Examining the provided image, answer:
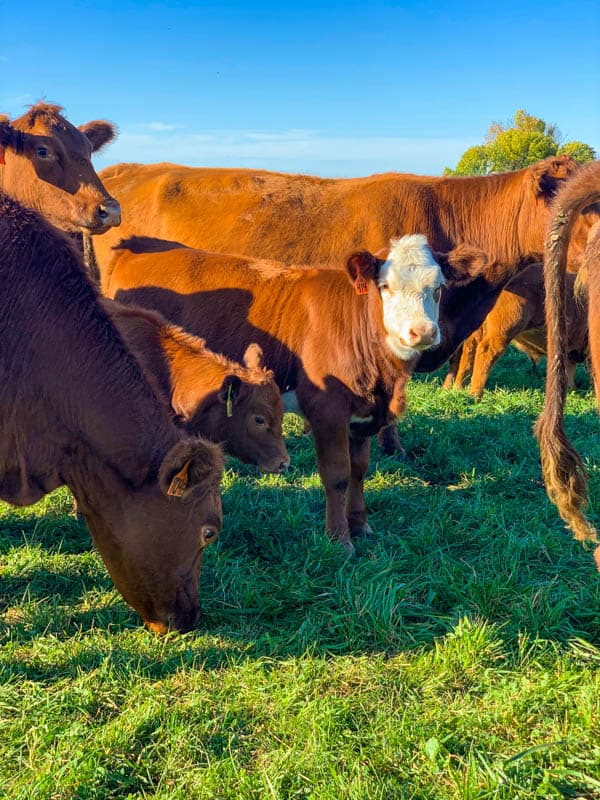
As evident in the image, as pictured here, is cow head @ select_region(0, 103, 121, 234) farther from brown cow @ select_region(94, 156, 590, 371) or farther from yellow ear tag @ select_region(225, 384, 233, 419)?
yellow ear tag @ select_region(225, 384, 233, 419)

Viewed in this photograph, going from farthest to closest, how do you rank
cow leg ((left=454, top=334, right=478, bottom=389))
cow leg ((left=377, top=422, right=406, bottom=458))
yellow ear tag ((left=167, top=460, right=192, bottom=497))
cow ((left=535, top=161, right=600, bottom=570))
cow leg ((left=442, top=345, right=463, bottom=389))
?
cow leg ((left=442, top=345, right=463, bottom=389)), cow leg ((left=454, top=334, right=478, bottom=389)), cow leg ((left=377, top=422, right=406, bottom=458)), cow ((left=535, top=161, right=600, bottom=570)), yellow ear tag ((left=167, top=460, right=192, bottom=497))

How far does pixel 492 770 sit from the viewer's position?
2.74 metres

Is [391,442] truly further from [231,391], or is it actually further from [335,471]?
[231,391]

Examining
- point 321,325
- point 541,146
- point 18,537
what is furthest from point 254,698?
point 541,146

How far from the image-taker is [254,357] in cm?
509

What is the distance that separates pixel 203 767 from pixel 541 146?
2851cm

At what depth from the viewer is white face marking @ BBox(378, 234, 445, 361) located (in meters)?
4.71

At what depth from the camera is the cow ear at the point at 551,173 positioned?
22.1ft

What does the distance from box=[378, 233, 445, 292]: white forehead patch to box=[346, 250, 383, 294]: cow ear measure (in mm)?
61

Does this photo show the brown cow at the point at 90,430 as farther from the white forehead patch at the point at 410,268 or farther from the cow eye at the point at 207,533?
the white forehead patch at the point at 410,268

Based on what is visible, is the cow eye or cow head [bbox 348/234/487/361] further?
cow head [bbox 348/234/487/361]

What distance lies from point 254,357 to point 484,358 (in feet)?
14.6

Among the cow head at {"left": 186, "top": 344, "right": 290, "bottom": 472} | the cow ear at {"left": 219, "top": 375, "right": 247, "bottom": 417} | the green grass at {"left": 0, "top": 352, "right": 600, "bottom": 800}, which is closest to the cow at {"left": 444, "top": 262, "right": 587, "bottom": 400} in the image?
the green grass at {"left": 0, "top": 352, "right": 600, "bottom": 800}

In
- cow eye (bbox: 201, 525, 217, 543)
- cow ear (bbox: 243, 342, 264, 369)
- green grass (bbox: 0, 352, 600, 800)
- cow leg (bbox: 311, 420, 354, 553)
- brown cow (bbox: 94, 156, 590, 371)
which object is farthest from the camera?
brown cow (bbox: 94, 156, 590, 371)
